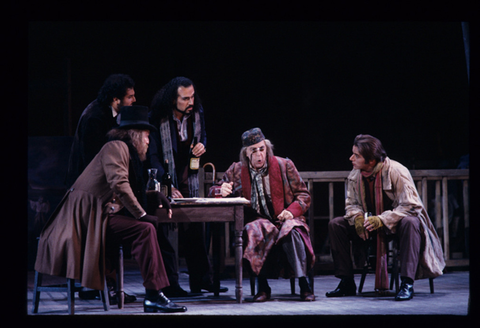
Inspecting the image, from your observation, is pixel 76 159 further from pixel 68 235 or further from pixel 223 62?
pixel 223 62

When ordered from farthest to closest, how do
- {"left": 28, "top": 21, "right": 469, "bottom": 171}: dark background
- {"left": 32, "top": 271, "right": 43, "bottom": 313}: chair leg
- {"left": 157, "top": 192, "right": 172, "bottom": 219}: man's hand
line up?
{"left": 28, "top": 21, "right": 469, "bottom": 171}: dark background < {"left": 157, "top": 192, "right": 172, "bottom": 219}: man's hand < {"left": 32, "top": 271, "right": 43, "bottom": 313}: chair leg

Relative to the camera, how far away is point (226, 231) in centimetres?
667

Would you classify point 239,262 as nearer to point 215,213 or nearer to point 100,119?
point 215,213

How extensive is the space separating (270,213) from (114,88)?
1.63m

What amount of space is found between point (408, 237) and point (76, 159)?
8.84 ft

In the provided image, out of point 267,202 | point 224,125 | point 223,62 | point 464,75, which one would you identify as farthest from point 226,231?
point 464,75

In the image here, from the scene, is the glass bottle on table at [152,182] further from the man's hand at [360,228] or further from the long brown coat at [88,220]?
the man's hand at [360,228]

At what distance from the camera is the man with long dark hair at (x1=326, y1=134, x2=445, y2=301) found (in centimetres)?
495

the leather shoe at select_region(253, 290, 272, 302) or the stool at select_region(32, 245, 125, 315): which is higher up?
the stool at select_region(32, 245, 125, 315)

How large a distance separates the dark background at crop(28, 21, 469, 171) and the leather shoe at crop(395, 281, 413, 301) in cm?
381

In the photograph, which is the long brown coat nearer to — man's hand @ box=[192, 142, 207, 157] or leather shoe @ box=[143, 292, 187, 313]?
leather shoe @ box=[143, 292, 187, 313]

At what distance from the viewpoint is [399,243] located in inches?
198

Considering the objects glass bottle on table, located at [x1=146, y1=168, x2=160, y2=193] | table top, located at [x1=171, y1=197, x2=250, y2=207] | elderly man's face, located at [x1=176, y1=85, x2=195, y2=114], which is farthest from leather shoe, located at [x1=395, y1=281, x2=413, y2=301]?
elderly man's face, located at [x1=176, y1=85, x2=195, y2=114]

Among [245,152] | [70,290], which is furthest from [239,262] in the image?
[70,290]
